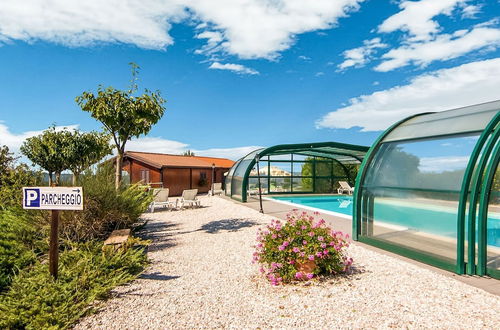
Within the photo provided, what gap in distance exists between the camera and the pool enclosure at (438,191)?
168 inches

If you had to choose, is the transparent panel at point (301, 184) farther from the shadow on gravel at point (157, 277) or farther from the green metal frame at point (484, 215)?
the shadow on gravel at point (157, 277)

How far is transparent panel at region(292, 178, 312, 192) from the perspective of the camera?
20266 mm

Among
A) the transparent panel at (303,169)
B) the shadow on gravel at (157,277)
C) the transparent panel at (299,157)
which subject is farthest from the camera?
the transparent panel at (303,169)

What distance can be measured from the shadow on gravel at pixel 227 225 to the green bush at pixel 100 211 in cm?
205

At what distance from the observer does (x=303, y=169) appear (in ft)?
67.6

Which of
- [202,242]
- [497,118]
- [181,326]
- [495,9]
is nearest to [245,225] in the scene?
[202,242]

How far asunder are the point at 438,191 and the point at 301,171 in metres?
15.6

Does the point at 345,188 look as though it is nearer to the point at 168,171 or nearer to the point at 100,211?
the point at 168,171

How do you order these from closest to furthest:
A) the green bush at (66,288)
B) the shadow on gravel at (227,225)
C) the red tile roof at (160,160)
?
1. the green bush at (66,288)
2. the shadow on gravel at (227,225)
3. the red tile roof at (160,160)

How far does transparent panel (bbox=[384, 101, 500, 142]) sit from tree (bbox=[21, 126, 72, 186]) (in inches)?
758

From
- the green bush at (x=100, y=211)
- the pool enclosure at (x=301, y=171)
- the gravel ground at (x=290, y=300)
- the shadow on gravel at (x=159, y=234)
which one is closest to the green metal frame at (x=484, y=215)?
the gravel ground at (x=290, y=300)

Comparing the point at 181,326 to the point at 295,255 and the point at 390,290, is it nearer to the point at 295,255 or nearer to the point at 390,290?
the point at 295,255

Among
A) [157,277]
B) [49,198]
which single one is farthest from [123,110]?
[157,277]

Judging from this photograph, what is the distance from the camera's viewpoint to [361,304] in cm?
334
